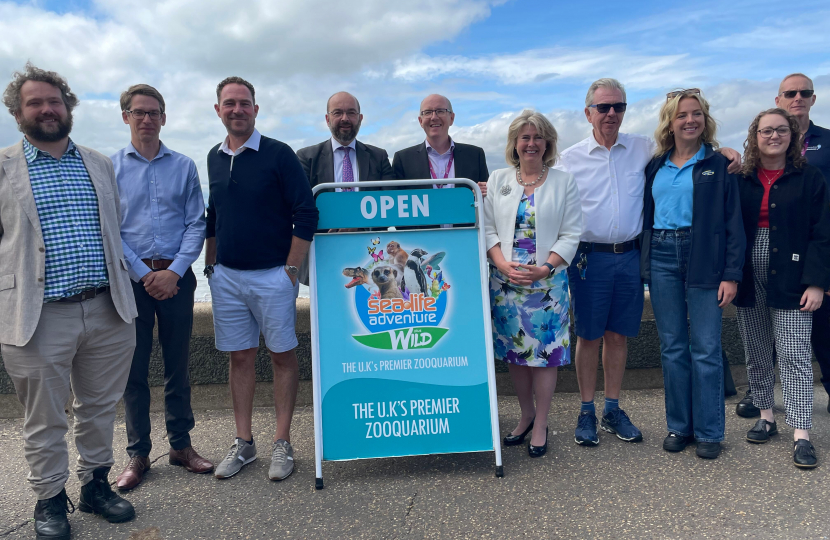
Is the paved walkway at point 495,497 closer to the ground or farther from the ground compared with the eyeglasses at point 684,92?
closer to the ground

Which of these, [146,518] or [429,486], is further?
[429,486]

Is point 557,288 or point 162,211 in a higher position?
point 162,211

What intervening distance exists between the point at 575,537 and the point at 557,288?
4.59 ft

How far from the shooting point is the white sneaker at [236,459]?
11.5 feet

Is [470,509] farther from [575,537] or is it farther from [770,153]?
[770,153]

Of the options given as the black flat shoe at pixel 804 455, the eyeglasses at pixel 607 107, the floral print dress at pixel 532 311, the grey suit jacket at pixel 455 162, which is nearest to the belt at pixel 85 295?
the grey suit jacket at pixel 455 162

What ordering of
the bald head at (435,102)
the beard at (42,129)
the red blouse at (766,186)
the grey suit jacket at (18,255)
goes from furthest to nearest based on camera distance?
1. the bald head at (435,102)
2. the red blouse at (766,186)
3. the beard at (42,129)
4. the grey suit jacket at (18,255)

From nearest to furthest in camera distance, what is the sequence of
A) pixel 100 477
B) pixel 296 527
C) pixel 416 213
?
pixel 296 527, pixel 100 477, pixel 416 213

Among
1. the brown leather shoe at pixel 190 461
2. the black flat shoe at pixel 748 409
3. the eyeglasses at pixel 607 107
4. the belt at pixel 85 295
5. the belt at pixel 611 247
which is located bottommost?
the black flat shoe at pixel 748 409

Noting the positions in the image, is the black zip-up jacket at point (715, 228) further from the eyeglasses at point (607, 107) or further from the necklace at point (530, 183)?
the necklace at point (530, 183)

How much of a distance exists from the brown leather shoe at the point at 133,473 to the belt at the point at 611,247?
2993mm

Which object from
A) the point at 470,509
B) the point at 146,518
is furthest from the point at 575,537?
the point at 146,518

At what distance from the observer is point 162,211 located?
11.7 ft

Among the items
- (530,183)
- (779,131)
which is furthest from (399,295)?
(779,131)
